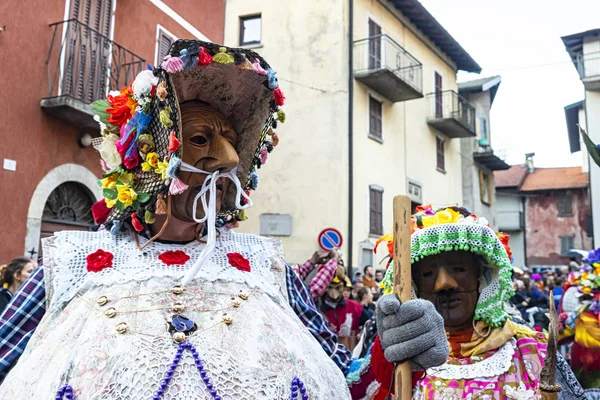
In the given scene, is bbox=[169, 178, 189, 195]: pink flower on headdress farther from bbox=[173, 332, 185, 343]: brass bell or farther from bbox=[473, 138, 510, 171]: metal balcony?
bbox=[473, 138, 510, 171]: metal balcony

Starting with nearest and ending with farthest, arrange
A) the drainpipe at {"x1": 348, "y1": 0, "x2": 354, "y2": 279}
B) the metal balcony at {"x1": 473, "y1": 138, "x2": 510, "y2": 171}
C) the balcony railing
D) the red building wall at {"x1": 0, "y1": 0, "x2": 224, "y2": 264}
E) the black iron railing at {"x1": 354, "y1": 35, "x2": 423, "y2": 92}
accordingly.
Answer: the red building wall at {"x1": 0, "y1": 0, "x2": 224, "y2": 264}, the drainpipe at {"x1": 348, "y1": 0, "x2": 354, "y2": 279}, the balcony railing, the black iron railing at {"x1": 354, "y1": 35, "x2": 423, "y2": 92}, the metal balcony at {"x1": 473, "y1": 138, "x2": 510, "y2": 171}

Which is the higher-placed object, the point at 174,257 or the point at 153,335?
the point at 174,257

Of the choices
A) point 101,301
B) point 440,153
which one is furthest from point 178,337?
point 440,153

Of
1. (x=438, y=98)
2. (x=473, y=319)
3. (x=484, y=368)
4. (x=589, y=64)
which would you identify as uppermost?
(x=589, y=64)

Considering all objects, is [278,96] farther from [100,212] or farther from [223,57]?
[100,212]

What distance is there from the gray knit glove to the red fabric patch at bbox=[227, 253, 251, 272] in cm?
54

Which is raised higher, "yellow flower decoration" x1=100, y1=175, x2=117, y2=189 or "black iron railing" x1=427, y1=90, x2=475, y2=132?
"black iron railing" x1=427, y1=90, x2=475, y2=132

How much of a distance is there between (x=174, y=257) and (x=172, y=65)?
0.66 meters

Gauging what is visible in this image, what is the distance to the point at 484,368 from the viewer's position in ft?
9.07

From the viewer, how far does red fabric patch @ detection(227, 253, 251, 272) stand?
2055 mm

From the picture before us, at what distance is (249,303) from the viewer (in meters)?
1.92

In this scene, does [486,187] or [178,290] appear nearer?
[178,290]

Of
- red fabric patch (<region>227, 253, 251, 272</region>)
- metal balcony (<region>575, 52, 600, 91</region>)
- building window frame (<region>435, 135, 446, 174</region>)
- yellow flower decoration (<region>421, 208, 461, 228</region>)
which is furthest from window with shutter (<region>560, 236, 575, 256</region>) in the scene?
red fabric patch (<region>227, 253, 251, 272</region>)

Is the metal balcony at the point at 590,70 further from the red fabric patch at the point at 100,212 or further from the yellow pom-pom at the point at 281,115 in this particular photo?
the red fabric patch at the point at 100,212
